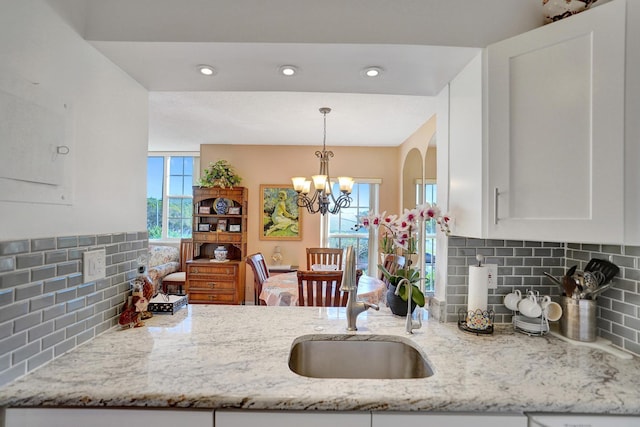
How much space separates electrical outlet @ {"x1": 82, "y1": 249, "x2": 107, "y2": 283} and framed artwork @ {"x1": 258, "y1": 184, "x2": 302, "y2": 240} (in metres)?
3.37

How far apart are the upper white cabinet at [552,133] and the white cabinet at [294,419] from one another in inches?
31.3

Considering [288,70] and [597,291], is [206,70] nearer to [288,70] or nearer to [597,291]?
[288,70]

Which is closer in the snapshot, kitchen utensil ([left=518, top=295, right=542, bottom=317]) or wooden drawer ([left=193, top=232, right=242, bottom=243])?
kitchen utensil ([left=518, top=295, right=542, bottom=317])

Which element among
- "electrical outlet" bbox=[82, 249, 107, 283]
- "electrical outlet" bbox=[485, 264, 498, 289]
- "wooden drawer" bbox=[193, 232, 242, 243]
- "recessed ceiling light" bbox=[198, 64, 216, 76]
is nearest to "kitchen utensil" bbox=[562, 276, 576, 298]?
"electrical outlet" bbox=[485, 264, 498, 289]

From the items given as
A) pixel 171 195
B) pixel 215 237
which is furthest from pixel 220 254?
pixel 171 195

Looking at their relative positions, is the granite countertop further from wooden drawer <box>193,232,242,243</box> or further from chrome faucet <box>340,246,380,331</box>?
wooden drawer <box>193,232,242,243</box>

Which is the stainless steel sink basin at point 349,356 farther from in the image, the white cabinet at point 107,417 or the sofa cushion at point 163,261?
the sofa cushion at point 163,261

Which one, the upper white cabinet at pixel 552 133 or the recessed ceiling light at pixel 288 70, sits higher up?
→ the recessed ceiling light at pixel 288 70

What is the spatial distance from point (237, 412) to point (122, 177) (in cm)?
112

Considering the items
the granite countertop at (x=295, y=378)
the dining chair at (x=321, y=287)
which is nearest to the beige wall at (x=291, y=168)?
the dining chair at (x=321, y=287)

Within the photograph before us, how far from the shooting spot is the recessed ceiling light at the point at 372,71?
1331 millimetres

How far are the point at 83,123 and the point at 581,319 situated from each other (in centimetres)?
209

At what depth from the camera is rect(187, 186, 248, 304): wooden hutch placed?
4062 millimetres

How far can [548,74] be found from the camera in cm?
106
